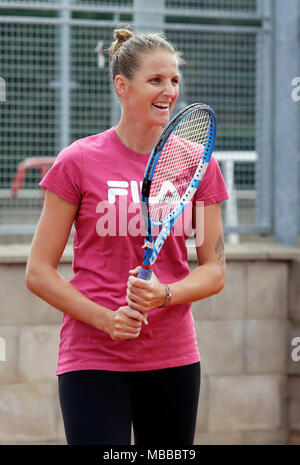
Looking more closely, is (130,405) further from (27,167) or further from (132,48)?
(27,167)

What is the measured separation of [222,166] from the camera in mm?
5461

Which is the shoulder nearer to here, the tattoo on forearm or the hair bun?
the hair bun

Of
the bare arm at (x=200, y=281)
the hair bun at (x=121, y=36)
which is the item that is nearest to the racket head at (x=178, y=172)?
the bare arm at (x=200, y=281)

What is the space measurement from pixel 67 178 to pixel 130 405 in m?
0.72

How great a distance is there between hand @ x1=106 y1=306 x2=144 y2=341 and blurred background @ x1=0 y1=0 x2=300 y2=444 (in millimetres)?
2400

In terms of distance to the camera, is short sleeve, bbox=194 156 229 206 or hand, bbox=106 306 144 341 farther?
short sleeve, bbox=194 156 229 206

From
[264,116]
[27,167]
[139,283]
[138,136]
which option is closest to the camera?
[139,283]

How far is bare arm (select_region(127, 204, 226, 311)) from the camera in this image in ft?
7.57

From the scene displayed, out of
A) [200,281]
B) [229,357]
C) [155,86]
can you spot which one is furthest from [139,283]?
[229,357]

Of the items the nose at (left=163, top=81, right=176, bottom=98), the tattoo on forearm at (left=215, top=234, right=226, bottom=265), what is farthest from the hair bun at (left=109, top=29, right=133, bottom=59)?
the tattoo on forearm at (left=215, top=234, right=226, bottom=265)

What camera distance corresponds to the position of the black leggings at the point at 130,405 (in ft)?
8.01

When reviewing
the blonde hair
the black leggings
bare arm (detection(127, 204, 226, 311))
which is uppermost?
the blonde hair

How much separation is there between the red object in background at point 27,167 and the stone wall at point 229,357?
0.42m

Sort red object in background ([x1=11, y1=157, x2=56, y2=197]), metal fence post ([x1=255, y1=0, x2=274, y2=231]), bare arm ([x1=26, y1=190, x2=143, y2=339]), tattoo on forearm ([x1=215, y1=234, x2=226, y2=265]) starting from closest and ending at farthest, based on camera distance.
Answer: bare arm ([x1=26, y1=190, x2=143, y2=339]), tattoo on forearm ([x1=215, y1=234, x2=226, y2=265]), red object in background ([x1=11, y1=157, x2=56, y2=197]), metal fence post ([x1=255, y1=0, x2=274, y2=231])
